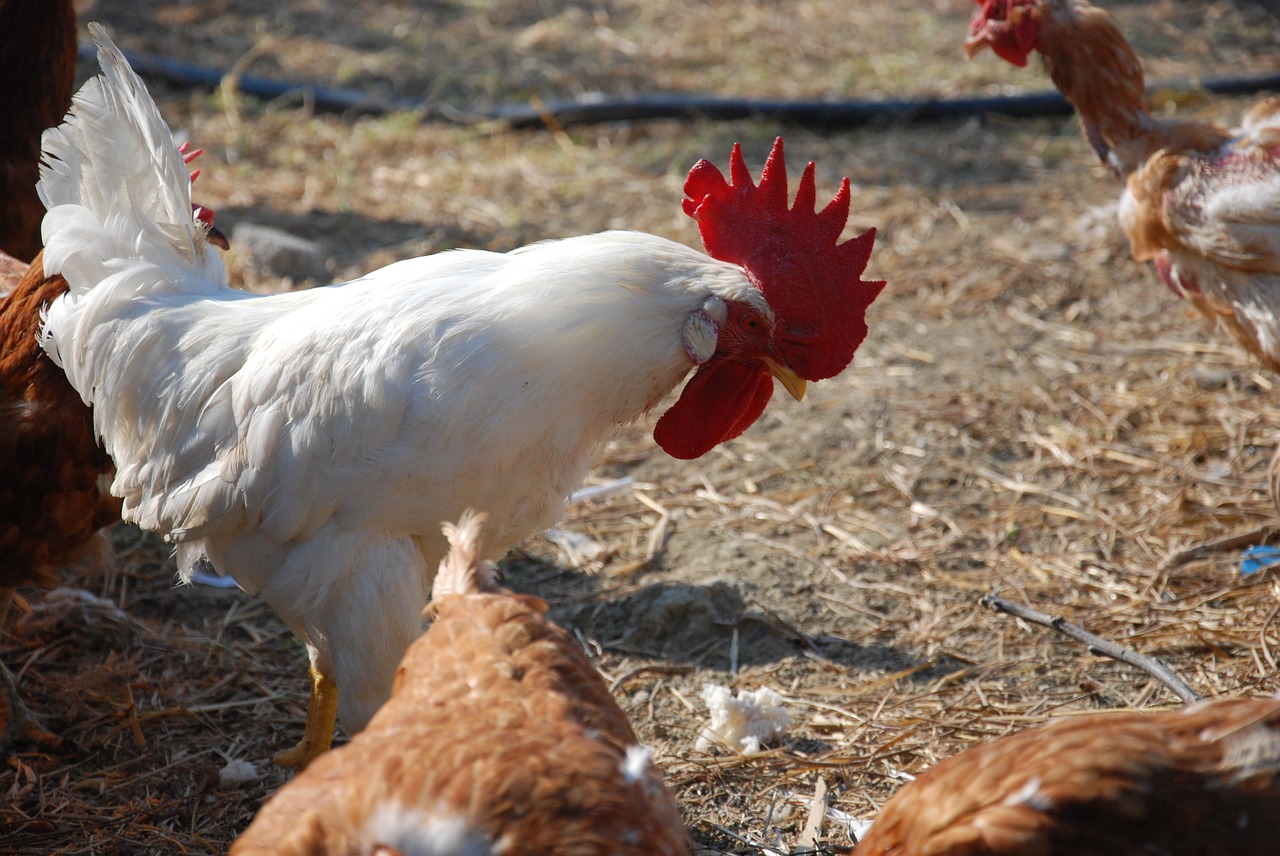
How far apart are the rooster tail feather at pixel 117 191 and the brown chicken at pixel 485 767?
5.40 feet

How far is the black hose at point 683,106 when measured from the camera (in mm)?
9094

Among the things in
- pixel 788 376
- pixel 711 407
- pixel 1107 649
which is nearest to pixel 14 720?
pixel 711 407

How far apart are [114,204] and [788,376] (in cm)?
225

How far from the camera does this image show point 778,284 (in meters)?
3.26

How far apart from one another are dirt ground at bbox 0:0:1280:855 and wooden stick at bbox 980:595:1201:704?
16 cm

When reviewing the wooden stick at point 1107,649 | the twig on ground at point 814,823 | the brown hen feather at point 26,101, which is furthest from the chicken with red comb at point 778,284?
the brown hen feather at point 26,101

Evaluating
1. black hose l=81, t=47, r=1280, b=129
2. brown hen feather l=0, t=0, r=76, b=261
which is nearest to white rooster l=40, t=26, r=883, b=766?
brown hen feather l=0, t=0, r=76, b=261

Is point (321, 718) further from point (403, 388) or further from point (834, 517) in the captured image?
point (834, 517)

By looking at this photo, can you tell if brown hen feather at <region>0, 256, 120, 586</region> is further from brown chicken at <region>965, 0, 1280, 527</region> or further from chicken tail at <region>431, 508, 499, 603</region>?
brown chicken at <region>965, 0, 1280, 527</region>

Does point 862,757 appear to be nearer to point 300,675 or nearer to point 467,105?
point 300,675

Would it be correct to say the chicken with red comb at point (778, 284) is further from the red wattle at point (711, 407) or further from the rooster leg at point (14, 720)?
the rooster leg at point (14, 720)

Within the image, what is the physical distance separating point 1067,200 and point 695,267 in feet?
18.4

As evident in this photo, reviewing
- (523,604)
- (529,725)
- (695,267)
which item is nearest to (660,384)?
(695,267)

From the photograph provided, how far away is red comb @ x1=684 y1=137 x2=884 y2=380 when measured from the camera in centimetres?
328
